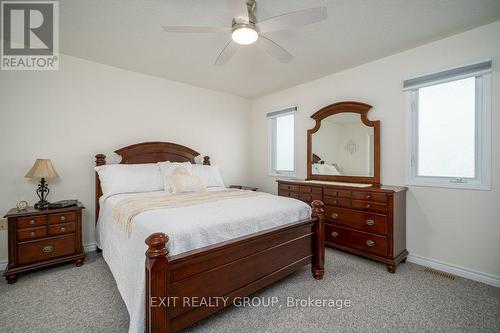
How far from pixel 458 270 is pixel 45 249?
4353mm

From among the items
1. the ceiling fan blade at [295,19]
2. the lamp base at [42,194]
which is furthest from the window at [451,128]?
the lamp base at [42,194]

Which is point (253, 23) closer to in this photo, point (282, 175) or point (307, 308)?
point (307, 308)

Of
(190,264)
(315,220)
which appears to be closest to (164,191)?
(190,264)

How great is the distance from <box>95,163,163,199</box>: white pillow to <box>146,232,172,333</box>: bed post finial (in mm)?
1789

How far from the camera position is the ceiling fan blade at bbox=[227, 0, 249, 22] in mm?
1849

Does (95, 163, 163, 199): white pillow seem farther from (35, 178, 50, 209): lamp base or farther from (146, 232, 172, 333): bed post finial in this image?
(146, 232, 172, 333): bed post finial

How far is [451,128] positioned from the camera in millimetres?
2482

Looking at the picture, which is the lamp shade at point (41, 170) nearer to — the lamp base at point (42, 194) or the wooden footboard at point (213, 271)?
the lamp base at point (42, 194)

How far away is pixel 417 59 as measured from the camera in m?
2.66

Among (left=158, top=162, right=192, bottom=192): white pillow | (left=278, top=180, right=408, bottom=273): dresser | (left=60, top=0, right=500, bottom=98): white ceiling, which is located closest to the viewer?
(left=60, top=0, right=500, bottom=98): white ceiling

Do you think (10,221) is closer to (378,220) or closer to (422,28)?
(378,220)

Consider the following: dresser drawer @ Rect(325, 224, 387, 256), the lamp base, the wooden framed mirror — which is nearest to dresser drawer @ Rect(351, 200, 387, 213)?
dresser drawer @ Rect(325, 224, 387, 256)

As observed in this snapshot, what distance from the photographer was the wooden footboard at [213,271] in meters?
1.30

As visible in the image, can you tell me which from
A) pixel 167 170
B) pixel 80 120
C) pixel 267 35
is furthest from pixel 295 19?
pixel 80 120
